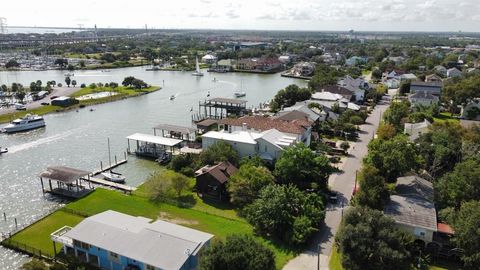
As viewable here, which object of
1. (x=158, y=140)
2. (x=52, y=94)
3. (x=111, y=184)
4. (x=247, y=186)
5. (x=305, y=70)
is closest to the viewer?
(x=247, y=186)

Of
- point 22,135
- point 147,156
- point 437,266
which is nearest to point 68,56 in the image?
point 22,135

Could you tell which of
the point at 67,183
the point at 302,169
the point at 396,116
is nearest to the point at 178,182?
the point at 67,183

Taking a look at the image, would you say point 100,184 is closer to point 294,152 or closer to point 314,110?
point 294,152

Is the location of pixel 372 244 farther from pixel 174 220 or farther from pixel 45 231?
pixel 45 231

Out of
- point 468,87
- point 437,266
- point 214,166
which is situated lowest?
point 437,266

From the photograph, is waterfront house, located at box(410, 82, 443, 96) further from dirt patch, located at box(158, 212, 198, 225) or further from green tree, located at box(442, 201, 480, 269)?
dirt patch, located at box(158, 212, 198, 225)

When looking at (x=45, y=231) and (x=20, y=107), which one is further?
(x=20, y=107)
